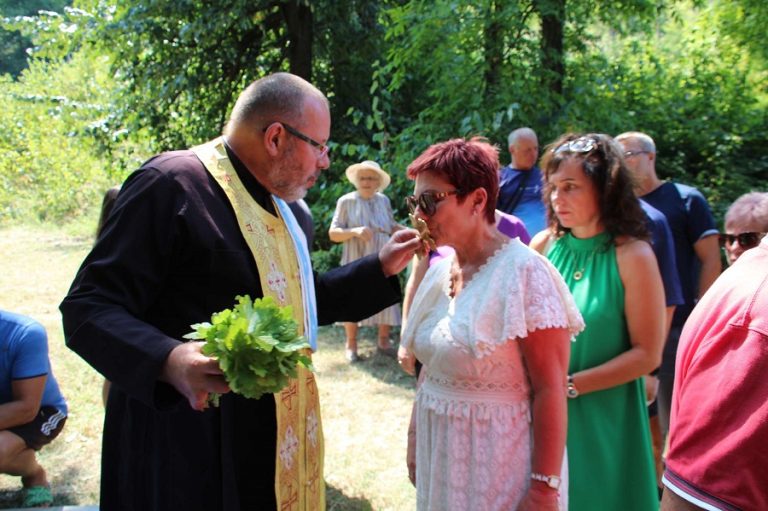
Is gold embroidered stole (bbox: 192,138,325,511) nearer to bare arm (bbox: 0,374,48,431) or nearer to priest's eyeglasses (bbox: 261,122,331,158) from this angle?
priest's eyeglasses (bbox: 261,122,331,158)

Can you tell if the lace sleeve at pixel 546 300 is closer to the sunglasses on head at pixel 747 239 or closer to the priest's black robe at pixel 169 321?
the priest's black robe at pixel 169 321

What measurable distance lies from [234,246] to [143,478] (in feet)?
2.46

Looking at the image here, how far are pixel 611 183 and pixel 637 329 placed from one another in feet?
1.97

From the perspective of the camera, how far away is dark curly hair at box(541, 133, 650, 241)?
104 inches

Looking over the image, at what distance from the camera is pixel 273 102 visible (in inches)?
84.7

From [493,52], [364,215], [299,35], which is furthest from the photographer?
[299,35]

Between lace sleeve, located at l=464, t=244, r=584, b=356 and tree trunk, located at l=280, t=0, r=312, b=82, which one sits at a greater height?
tree trunk, located at l=280, t=0, r=312, b=82

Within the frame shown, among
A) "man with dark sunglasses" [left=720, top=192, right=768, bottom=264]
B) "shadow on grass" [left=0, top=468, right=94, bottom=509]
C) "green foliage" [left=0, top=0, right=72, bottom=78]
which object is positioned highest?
"green foliage" [left=0, top=0, right=72, bottom=78]

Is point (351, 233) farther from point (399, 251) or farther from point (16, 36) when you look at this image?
point (16, 36)

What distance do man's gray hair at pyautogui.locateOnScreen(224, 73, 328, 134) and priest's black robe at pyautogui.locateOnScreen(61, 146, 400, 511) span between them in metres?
0.24

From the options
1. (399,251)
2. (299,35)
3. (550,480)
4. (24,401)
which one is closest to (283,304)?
(399,251)

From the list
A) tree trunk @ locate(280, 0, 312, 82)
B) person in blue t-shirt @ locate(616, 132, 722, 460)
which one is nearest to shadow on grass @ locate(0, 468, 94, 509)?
person in blue t-shirt @ locate(616, 132, 722, 460)

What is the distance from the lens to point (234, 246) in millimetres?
2047

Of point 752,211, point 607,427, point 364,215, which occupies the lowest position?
point 607,427
